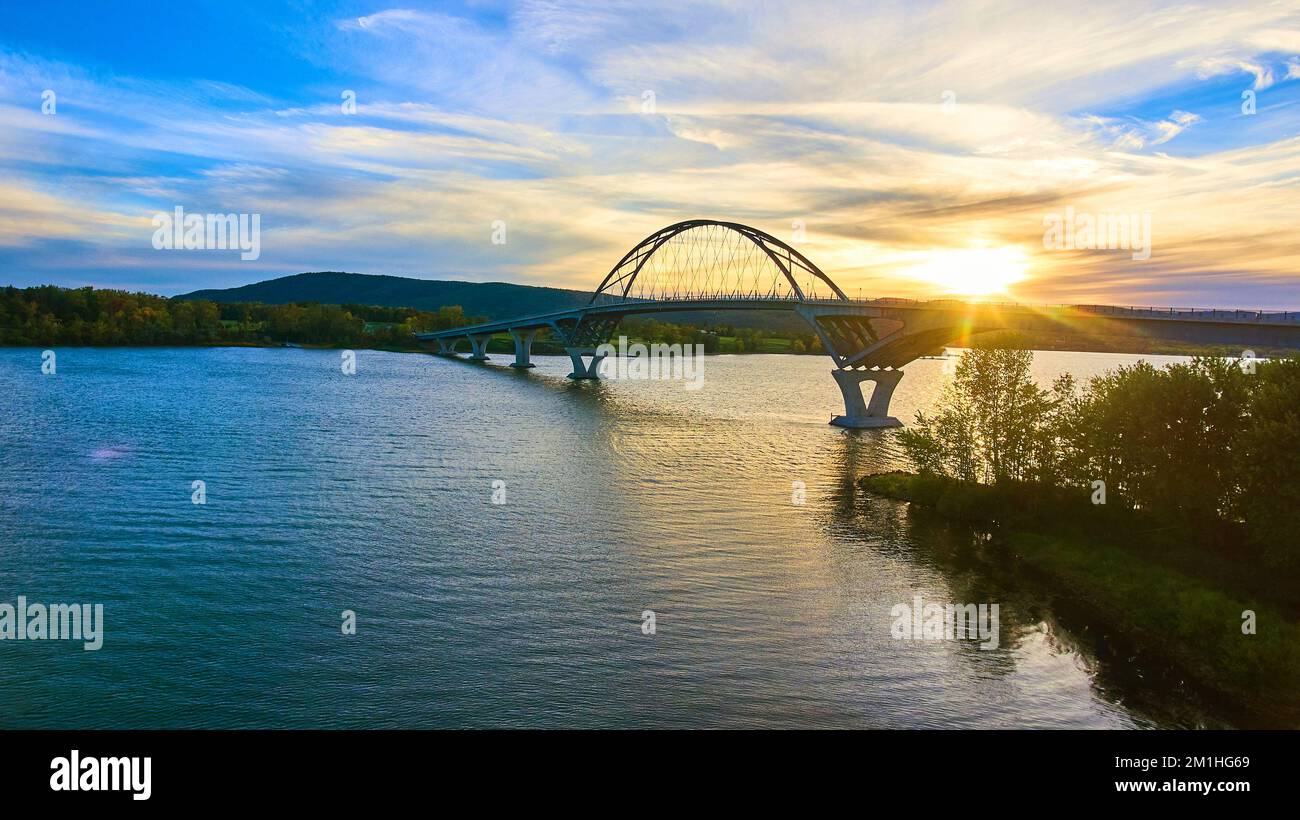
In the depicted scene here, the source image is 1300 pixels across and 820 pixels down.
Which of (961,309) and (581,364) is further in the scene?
(581,364)

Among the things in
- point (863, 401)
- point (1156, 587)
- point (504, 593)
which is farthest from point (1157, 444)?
point (863, 401)

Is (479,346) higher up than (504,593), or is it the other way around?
(479,346)

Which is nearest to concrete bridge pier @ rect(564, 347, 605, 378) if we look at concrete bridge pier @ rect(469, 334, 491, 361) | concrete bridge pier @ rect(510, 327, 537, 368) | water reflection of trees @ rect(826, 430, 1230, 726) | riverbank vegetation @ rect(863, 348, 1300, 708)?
concrete bridge pier @ rect(510, 327, 537, 368)

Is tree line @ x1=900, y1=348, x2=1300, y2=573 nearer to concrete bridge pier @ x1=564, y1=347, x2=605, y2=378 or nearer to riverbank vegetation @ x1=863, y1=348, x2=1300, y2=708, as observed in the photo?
riverbank vegetation @ x1=863, y1=348, x2=1300, y2=708

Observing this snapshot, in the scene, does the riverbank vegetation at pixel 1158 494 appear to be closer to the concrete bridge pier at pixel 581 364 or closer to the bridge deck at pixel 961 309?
the bridge deck at pixel 961 309

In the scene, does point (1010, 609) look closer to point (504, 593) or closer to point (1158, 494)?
point (1158, 494)
